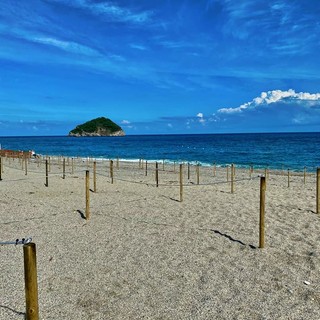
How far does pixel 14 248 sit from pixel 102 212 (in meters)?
3.53

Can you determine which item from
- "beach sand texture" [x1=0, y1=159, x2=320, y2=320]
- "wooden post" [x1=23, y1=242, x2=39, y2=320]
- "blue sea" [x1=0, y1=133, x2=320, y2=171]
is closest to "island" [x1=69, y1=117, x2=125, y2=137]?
"blue sea" [x1=0, y1=133, x2=320, y2=171]

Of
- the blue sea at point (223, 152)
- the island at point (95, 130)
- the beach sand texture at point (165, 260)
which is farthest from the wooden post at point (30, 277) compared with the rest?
the island at point (95, 130)

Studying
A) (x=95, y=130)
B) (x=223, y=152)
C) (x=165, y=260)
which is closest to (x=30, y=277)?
(x=165, y=260)

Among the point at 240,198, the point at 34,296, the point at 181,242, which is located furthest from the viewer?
the point at 240,198

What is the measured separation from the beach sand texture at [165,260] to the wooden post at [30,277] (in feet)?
3.73

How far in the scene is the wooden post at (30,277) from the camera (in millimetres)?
3033

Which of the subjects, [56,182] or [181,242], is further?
[56,182]

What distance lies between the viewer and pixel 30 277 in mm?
3152

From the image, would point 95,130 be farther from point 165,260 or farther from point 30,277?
point 30,277

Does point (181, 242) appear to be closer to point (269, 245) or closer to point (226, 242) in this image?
point (226, 242)

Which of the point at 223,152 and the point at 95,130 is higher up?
the point at 95,130

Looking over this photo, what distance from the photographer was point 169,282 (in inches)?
207

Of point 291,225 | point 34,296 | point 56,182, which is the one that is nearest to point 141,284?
point 34,296

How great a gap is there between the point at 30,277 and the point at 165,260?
3.33 meters
